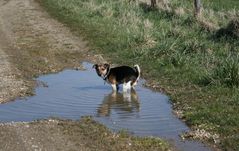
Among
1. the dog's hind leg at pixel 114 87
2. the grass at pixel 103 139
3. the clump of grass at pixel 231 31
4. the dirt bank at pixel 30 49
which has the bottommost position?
the dirt bank at pixel 30 49

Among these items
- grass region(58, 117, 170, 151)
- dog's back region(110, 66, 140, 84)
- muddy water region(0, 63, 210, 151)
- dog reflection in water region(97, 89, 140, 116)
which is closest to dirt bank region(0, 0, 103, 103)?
muddy water region(0, 63, 210, 151)

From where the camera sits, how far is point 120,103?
13156 millimetres

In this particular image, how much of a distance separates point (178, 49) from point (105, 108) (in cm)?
664

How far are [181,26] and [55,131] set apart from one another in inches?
563

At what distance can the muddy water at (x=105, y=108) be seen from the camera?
11023 mm

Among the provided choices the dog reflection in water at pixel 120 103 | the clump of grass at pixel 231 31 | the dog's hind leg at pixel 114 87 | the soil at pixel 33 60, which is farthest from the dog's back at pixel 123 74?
the clump of grass at pixel 231 31

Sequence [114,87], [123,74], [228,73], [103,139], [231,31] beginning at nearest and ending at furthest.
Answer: [103,139]
[228,73]
[123,74]
[114,87]
[231,31]

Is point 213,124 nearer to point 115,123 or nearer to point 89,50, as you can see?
point 115,123

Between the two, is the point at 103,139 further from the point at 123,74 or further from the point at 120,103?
the point at 123,74

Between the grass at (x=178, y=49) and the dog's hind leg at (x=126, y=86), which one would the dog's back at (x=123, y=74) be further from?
the grass at (x=178, y=49)

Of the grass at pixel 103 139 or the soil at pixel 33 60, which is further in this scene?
the soil at pixel 33 60

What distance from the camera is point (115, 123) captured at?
1130 centimetres

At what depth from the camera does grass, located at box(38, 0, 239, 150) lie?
1186 cm

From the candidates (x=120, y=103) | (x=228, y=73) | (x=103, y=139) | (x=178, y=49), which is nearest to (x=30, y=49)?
(x=178, y=49)
